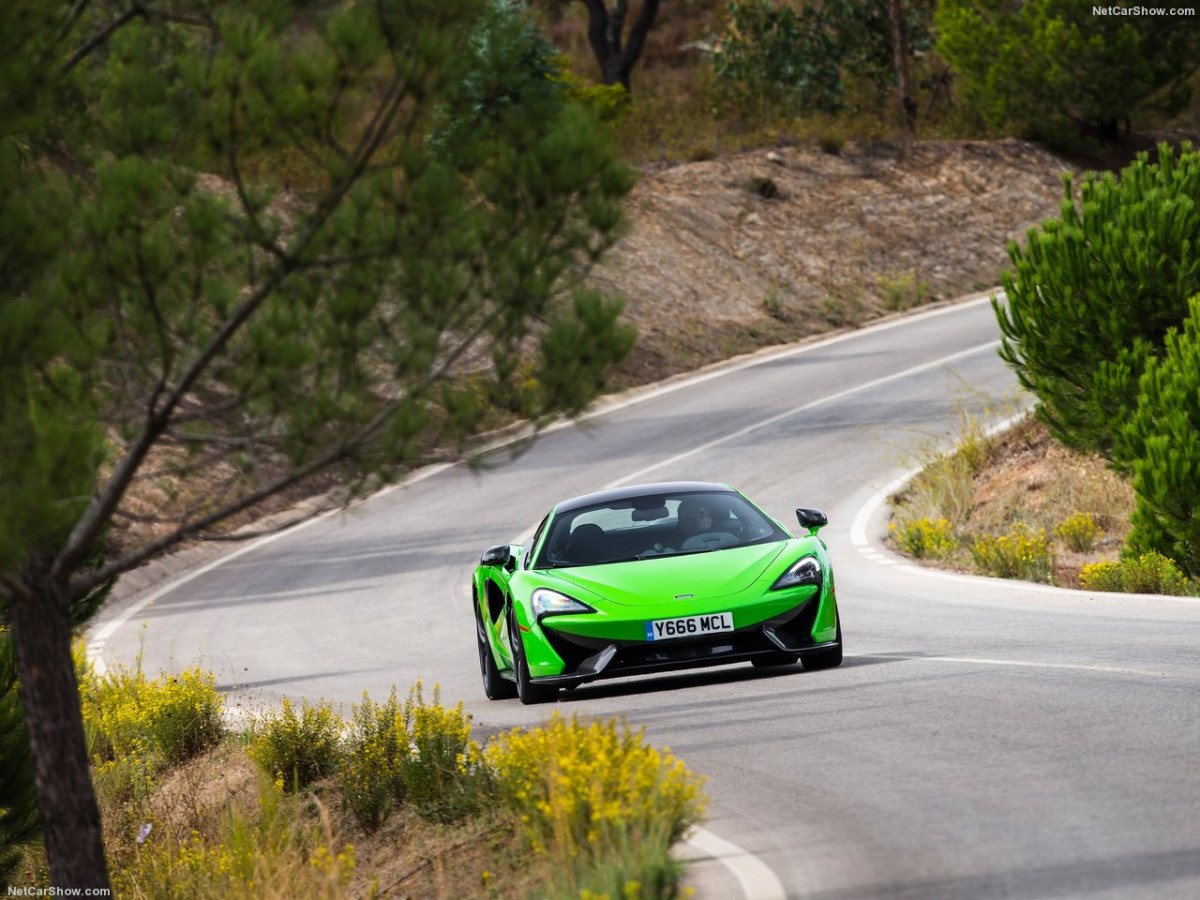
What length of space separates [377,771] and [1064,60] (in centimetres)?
4227

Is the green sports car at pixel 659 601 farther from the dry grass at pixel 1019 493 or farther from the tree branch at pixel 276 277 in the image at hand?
the dry grass at pixel 1019 493

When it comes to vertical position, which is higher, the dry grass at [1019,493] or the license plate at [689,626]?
the license plate at [689,626]

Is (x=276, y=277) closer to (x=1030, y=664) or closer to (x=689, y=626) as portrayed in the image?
(x=689, y=626)

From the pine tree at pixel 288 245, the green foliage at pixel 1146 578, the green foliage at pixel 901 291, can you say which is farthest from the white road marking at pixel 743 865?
the green foliage at pixel 901 291

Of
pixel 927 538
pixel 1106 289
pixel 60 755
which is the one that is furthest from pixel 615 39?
pixel 60 755

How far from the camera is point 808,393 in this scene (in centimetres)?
3412

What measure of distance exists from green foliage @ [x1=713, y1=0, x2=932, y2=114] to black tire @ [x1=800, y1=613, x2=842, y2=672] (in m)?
41.5

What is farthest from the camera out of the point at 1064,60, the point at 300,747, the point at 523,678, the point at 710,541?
the point at 1064,60

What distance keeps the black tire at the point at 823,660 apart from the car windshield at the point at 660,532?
883 millimetres

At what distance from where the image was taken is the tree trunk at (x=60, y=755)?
7.88 meters

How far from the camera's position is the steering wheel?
42.7 feet

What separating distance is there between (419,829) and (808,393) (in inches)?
983

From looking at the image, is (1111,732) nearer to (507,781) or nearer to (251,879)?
(507,781)

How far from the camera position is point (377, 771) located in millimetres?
10656
